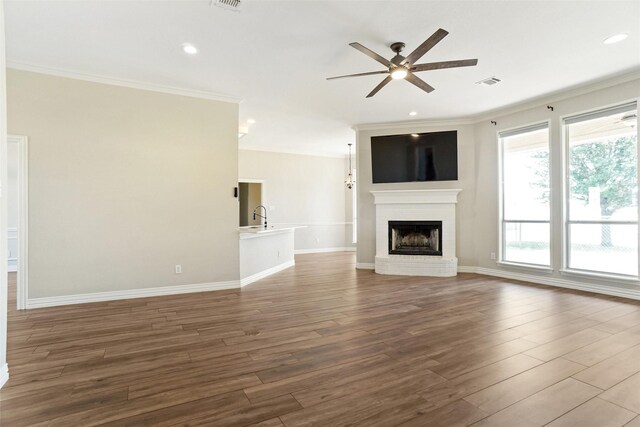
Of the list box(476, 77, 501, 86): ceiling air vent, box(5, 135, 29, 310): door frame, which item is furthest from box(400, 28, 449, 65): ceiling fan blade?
box(5, 135, 29, 310): door frame

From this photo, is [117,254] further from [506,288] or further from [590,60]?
[590,60]

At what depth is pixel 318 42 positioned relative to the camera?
131 inches

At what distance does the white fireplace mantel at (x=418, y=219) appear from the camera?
5.98 meters

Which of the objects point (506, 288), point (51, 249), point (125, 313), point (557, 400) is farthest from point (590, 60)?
point (51, 249)

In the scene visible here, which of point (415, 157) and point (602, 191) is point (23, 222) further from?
point (602, 191)

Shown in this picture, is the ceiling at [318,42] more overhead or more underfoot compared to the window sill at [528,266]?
more overhead

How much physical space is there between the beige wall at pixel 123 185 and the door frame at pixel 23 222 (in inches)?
1.9

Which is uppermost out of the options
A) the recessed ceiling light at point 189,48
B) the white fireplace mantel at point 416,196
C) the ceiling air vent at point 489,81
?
the recessed ceiling light at point 189,48

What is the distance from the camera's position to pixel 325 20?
Answer: 9.72 ft

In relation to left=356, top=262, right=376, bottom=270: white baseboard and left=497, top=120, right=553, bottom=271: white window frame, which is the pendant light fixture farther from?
left=497, top=120, right=553, bottom=271: white window frame

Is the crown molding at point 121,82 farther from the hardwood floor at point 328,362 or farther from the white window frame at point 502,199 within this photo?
the white window frame at point 502,199

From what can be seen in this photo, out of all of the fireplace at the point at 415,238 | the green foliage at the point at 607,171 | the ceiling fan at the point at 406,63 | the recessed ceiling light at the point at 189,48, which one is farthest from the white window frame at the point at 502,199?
the recessed ceiling light at the point at 189,48

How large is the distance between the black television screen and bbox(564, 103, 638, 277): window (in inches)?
72.9

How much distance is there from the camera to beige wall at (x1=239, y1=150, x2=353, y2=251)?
8.93m
